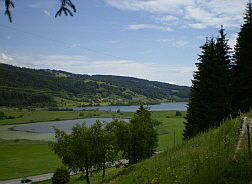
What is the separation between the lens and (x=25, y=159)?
51.3 meters

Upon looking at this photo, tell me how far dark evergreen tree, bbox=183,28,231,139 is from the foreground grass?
3191 centimetres

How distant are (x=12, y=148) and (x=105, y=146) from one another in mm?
44721

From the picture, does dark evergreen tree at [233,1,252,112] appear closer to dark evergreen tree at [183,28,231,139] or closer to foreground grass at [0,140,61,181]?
dark evergreen tree at [183,28,231,139]

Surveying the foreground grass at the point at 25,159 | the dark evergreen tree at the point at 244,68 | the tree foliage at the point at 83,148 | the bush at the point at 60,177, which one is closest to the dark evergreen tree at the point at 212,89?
the dark evergreen tree at the point at 244,68

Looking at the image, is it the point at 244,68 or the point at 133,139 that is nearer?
the point at 244,68

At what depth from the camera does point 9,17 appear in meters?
5.88

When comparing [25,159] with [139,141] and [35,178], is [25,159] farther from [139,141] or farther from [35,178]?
[139,141]

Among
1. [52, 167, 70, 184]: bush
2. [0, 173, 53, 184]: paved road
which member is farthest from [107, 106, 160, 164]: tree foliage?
[0, 173, 53, 184]: paved road

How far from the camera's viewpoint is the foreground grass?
Answer: 40.8m

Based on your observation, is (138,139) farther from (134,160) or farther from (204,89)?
(204,89)

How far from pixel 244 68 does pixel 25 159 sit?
168 ft

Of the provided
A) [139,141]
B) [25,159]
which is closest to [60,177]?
[139,141]

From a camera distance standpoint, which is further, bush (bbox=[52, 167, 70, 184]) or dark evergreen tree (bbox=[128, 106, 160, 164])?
dark evergreen tree (bbox=[128, 106, 160, 164])

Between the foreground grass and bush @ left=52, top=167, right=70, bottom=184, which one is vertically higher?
bush @ left=52, top=167, right=70, bottom=184
